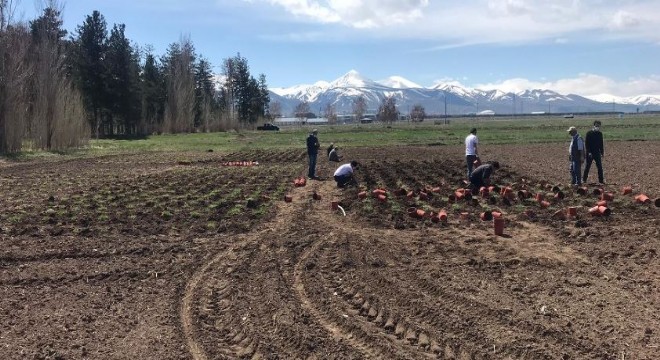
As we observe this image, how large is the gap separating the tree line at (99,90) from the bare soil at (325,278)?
25236mm

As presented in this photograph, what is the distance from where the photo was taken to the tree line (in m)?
38.5

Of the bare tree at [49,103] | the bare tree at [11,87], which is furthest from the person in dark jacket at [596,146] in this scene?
the bare tree at [49,103]

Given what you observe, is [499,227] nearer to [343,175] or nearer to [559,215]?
[559,215]

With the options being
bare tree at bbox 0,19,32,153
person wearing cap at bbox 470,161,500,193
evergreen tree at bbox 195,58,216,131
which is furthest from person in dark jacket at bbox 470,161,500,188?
evergreen tree at bbox 195,58,216,131

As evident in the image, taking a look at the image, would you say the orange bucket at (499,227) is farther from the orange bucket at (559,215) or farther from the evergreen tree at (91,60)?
the evergreen tree at (91,60)

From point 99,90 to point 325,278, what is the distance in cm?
6362

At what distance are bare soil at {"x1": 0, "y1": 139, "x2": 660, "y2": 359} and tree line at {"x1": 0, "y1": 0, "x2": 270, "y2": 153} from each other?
25.2 metres

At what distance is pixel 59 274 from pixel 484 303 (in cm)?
640

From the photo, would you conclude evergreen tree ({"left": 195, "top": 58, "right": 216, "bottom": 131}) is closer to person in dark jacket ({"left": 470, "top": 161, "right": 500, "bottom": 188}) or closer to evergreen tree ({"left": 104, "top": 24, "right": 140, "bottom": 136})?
evergreen tree ({"left": 104, "top": 24, "right": 140, "bottom": 136})

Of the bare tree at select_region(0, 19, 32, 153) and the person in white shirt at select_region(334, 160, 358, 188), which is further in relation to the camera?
the bare tree at select_region(0, 19, 32, 153)

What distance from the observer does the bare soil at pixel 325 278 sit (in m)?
6.31

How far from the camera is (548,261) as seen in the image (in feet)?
30.6

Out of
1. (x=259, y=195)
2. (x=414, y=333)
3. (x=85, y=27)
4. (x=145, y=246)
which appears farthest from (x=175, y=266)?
(x=85, y=27)

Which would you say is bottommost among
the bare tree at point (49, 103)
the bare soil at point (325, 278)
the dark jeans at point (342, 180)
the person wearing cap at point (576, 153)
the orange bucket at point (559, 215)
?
the bare soil at point (325, 278)
